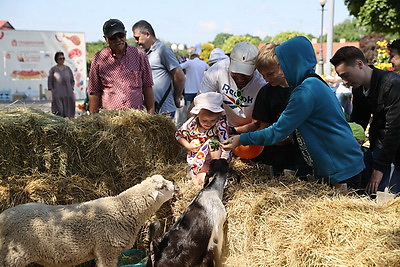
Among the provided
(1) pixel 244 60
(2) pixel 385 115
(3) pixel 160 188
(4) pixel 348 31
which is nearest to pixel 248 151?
(1) pixel 244 60

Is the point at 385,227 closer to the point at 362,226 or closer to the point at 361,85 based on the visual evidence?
the point at 362,226

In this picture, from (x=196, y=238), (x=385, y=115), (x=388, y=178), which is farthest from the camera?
(x=388, y=178)

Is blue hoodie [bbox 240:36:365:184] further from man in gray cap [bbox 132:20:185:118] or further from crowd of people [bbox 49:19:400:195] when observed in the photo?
man in gray cap [bbox 132:20:185:118]

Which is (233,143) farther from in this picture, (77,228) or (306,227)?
(77,228)

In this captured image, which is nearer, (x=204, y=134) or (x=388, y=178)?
(x=388, y=178)

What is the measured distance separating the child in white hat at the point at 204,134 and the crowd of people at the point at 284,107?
0.01m

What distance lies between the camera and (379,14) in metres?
21.6

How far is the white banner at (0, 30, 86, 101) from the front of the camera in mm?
22906

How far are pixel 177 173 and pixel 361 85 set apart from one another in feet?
7.37

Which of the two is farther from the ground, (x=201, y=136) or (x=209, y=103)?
(x=209, y=103)

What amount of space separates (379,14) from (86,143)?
20.6 m

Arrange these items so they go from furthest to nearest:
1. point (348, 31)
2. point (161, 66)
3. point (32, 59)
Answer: point (348, 31)
point (32, 59)
point (161, 66)

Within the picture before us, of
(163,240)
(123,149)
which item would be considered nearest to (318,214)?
(163,240)

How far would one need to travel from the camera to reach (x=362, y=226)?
304cm
